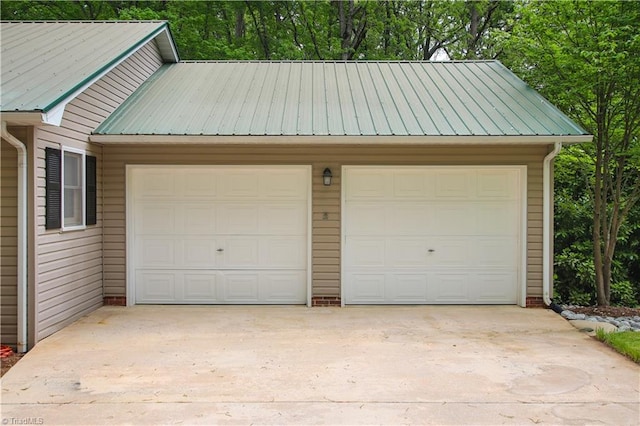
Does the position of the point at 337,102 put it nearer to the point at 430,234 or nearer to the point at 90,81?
the point at 430,234

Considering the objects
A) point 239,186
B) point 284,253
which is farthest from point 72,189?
point 284,253

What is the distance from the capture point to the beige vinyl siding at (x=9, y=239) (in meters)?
5.55

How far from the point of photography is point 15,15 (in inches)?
629

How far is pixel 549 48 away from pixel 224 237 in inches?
216

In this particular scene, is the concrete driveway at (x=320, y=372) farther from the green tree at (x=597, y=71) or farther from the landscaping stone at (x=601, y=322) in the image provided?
the green tree at (x=597, y=71)

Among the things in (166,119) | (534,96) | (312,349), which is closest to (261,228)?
(166,119)

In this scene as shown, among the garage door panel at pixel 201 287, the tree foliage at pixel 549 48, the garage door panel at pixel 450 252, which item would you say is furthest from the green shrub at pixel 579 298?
the garage door panel at pixel 201 287

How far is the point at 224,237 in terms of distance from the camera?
24.8 ft

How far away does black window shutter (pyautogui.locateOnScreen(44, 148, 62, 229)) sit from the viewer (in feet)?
18.9

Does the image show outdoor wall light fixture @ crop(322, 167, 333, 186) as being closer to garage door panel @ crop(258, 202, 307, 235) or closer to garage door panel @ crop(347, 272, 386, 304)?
garage door panel @ crop(258, 202, 307, 235)

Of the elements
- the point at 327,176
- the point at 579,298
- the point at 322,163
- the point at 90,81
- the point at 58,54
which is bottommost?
the point at 579,298

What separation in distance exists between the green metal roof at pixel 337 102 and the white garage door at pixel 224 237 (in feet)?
2.84

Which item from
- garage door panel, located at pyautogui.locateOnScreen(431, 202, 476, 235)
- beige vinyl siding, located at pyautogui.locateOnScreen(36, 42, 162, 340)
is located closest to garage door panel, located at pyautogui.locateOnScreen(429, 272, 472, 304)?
garage door panel, located at pyautogui.locateOnScreen(431, 202, 476, 235)

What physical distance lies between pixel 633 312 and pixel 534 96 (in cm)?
358
